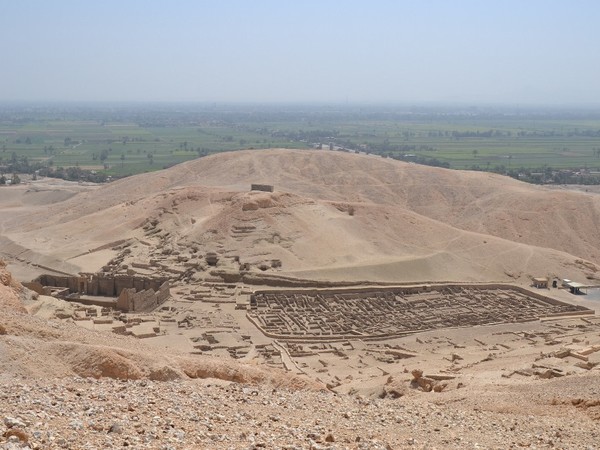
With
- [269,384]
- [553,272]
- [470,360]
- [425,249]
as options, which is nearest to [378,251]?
[425,249]

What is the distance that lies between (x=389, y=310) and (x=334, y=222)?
46.8 ft

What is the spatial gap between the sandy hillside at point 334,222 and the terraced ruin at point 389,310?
2499mm

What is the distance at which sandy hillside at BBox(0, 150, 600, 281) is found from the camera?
47344 mm

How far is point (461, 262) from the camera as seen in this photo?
160 feet

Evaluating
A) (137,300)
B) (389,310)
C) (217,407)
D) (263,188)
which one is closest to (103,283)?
(137,300)

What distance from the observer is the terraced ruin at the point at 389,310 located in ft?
116

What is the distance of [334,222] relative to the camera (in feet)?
172

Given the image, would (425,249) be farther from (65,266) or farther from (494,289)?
(65,266)

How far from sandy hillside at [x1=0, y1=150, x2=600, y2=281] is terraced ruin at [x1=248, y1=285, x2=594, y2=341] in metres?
2.50

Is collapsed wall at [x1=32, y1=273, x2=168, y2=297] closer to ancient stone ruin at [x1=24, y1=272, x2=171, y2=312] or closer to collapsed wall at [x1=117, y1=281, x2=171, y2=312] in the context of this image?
ancient stone ruin at [x1=24, y1=272, x2=171, y2=312]

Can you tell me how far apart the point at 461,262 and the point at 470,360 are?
1957cm

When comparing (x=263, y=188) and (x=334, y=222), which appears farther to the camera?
(x=263, y=188)

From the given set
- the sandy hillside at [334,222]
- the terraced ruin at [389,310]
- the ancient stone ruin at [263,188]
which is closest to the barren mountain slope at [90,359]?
the terraced ruin at [389,310]

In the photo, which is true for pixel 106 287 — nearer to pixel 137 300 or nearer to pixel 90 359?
pixel 137 300
